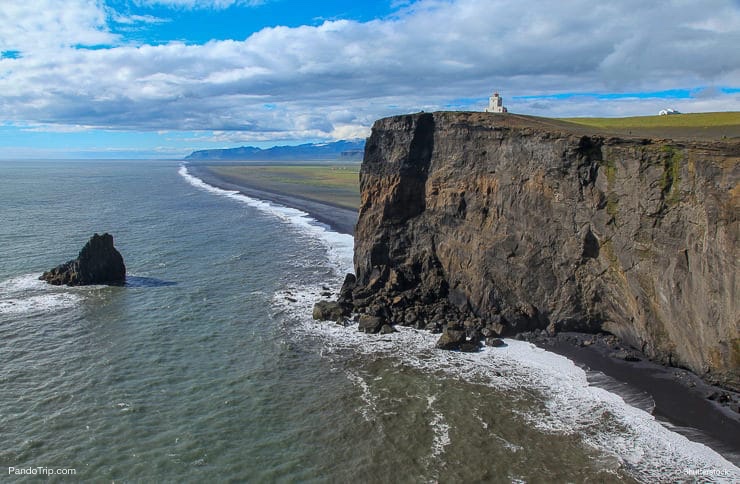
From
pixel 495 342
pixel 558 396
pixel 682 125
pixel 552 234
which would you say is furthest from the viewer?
pixel 682 125

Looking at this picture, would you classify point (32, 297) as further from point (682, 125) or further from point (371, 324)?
Answer: point (682, 125)

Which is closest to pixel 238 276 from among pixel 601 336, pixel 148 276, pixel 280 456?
pixel 148 276

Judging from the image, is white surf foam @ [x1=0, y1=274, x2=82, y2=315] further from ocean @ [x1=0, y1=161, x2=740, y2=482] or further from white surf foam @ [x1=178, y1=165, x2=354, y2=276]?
white surf foam @ [x1=178, y1=165, x2=354, y2=276]

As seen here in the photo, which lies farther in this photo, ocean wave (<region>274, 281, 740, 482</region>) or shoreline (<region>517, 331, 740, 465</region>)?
shoreline (<region>517, 331, 740, 465</region>)

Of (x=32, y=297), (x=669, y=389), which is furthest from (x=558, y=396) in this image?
(x=32, y=297)

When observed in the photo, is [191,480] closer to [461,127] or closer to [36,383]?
[36,383]

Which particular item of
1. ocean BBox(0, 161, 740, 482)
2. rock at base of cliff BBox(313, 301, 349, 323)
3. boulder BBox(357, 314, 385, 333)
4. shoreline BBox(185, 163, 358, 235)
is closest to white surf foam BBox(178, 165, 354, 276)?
shoreline BBox(185, 163, 358, 235)
